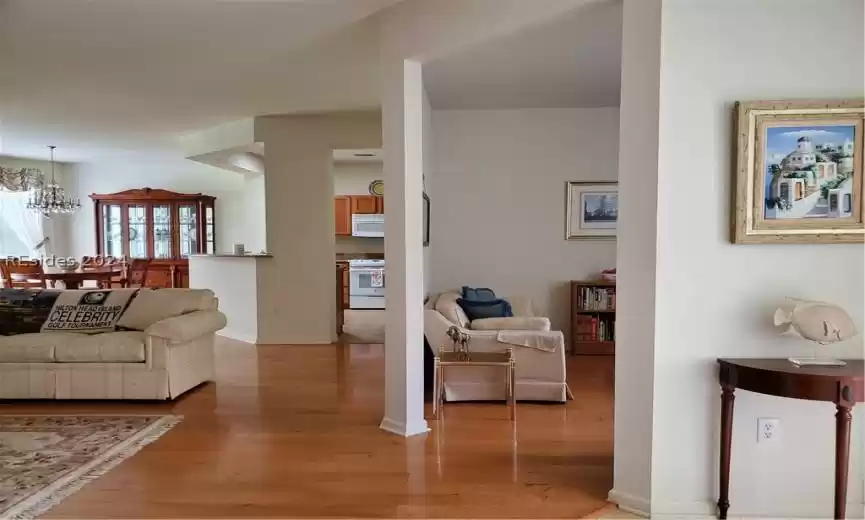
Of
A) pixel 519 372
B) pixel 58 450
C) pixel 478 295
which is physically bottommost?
pixel 58 450

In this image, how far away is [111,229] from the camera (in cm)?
945

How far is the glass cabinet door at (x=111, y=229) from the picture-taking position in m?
9.42

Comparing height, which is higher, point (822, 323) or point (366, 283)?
point (822, 323)

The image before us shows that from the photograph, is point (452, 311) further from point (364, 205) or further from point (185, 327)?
point (364, 205)

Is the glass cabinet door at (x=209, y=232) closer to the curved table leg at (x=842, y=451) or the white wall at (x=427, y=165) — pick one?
the white wall at (x=427, y=165)

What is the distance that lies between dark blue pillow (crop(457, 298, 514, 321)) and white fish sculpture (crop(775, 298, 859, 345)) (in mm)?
2682

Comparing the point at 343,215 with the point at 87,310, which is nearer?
the point at 87,310

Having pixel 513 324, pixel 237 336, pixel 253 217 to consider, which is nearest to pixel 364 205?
pixel 253 217

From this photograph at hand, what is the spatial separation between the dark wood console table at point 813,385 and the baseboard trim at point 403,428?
1.77 meters

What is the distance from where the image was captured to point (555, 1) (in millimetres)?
2598

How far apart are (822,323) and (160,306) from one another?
447 centimetres

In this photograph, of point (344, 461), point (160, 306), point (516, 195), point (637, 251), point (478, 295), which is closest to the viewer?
point (637, 251)

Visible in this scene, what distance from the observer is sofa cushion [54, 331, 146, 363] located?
13.6ft

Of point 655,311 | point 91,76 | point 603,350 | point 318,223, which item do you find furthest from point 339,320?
point 655,311
